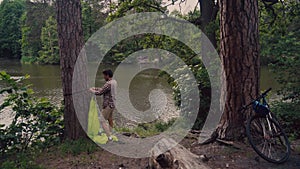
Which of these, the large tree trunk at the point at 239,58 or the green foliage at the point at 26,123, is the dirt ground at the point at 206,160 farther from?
the green foliage at the point at 26,123

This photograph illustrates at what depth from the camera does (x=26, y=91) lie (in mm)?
5453

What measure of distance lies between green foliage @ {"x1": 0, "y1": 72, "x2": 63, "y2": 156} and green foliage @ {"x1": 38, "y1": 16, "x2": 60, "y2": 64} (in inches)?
1628

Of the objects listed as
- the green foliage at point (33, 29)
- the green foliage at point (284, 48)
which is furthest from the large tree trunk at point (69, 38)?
the green foliage at point (33, 29)

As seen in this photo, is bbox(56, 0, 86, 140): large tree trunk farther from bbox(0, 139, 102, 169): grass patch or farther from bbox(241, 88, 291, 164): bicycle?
bbox(241, 88, 291, 164): bicycle

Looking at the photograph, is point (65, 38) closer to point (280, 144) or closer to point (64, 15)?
point (64, 15)

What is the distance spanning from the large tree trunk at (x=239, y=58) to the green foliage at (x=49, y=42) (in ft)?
143

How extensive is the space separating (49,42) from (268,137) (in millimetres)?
47895

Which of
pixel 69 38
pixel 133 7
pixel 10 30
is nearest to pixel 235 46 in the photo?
pixel 69 38

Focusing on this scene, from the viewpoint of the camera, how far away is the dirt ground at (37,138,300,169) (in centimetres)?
379

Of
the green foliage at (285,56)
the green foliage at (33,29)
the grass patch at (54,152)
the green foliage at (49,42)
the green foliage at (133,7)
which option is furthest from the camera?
the green foliage at (33,29)

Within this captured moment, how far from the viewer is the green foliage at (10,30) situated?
60000mm

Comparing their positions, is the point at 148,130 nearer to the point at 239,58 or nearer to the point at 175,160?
the point at 239,58

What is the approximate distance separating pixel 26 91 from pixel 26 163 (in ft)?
5.42

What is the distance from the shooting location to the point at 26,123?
543cm
